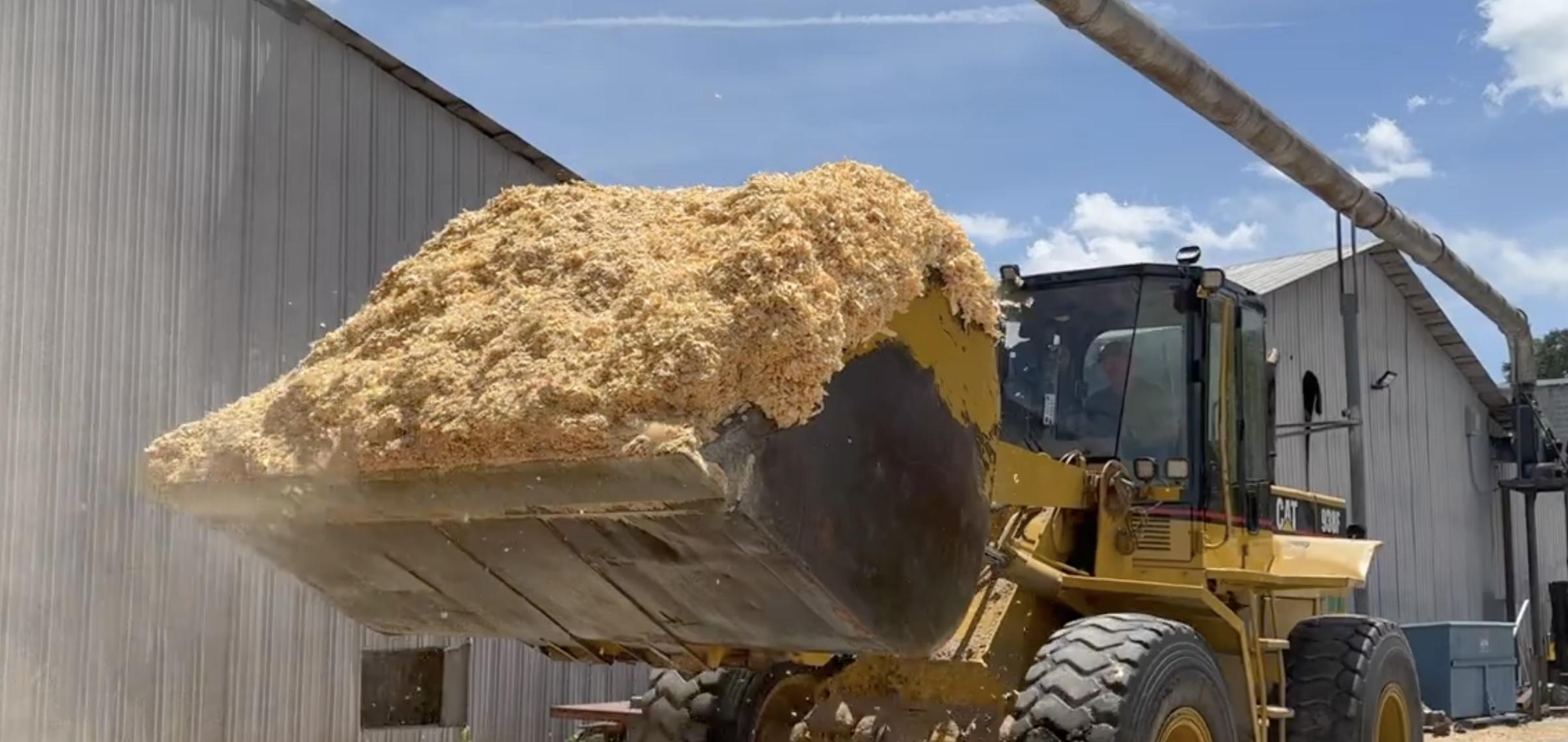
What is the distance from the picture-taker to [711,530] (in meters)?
4.39

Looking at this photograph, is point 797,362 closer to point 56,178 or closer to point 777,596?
point 777,596

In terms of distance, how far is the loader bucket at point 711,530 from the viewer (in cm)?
→ 437

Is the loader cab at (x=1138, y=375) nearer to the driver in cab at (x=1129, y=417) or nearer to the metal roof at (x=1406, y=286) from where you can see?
the driver in cab at (x=1129, y=417)

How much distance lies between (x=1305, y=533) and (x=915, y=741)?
477cm

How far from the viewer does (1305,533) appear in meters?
9.73

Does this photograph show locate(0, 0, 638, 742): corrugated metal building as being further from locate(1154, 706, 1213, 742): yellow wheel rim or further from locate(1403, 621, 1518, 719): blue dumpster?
locate(1403, 621, 1518, 719): blue dumpster

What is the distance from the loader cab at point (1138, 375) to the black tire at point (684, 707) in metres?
1.76

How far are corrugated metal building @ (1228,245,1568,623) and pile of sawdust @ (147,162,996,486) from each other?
16.1m

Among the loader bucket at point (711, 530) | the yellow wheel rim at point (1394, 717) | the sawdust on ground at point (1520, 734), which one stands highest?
the loader bucket at point (711, 530)

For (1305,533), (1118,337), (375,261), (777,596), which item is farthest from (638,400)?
(375,261)

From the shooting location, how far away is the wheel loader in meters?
4.56

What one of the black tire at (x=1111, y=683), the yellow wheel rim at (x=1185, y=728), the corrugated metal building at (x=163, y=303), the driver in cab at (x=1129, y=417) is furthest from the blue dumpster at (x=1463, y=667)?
the black tire at (x=1111, y=683)

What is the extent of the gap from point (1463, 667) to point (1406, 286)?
8.57 metres

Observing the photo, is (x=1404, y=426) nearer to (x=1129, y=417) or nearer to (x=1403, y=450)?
(x=1403, y=450)
